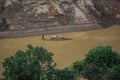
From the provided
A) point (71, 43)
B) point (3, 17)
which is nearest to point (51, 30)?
point (71, 43)

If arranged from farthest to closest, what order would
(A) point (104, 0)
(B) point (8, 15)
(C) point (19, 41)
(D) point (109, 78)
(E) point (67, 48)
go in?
(A) point (104, 0) < (B) point (8, 15) < (C) point (19, 41) < (E) point (67, 48) < (D) point (109, 78)

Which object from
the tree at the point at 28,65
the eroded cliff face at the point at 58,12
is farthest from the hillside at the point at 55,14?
the tree at the point at 28,65

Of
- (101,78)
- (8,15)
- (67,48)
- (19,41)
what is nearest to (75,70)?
(101,78)

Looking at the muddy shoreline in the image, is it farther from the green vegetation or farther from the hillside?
the green vegetation

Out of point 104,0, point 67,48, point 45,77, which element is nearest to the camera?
point 45,77

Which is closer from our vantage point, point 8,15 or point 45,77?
point 45,77

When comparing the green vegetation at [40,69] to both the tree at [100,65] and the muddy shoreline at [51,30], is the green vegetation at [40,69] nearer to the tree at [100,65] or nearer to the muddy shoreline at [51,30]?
the tree at [100,65]

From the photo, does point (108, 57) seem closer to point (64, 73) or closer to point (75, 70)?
point (75, 70)

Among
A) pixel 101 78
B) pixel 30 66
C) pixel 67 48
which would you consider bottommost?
pixel 67 48

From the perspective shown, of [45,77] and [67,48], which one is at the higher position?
[45,77]
